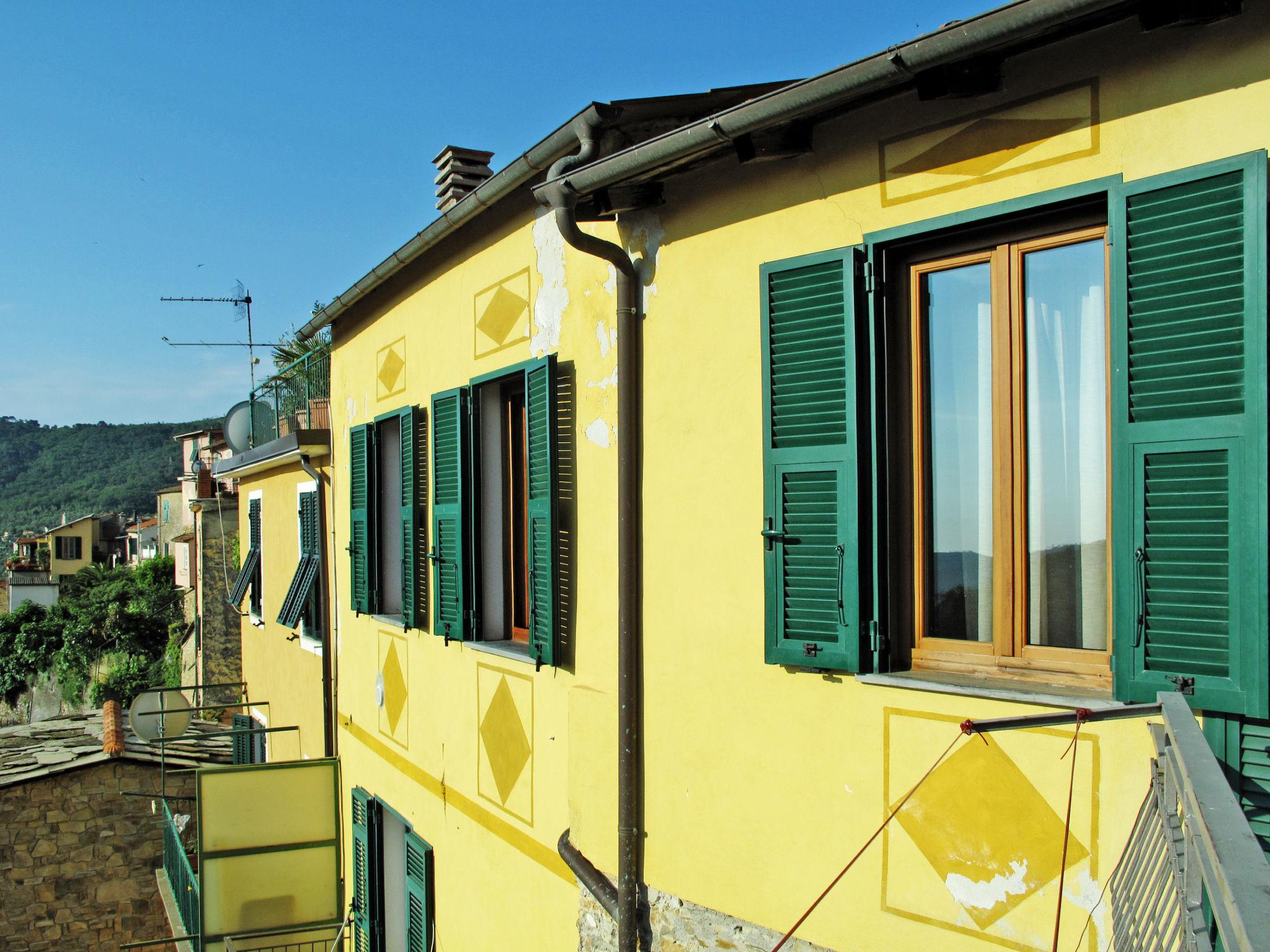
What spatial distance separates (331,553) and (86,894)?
8.61 metres

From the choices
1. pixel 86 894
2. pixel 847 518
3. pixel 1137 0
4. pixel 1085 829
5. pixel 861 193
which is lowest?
pixel 86 894

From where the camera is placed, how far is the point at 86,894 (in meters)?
15.5

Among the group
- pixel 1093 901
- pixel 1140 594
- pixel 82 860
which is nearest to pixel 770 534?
pixel 1140 594

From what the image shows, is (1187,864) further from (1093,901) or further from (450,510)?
(450,510)

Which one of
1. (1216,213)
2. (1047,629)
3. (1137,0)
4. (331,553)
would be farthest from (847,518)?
(331,553)

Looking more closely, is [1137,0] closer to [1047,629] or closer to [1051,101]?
[1051,101]

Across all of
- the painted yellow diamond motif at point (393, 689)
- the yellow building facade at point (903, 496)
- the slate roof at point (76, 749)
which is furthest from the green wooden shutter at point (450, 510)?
the slate roof at point (76, 749)

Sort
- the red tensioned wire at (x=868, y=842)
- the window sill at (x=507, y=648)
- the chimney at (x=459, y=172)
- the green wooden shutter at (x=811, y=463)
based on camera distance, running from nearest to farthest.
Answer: the red tensioned wire at (x=868, y=842), the green wooden shutter at (x=811, y=463), the window sill at (x=507, y=648), the chimney at (x=459, y=172)

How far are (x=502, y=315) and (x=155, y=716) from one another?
9768 millimetres

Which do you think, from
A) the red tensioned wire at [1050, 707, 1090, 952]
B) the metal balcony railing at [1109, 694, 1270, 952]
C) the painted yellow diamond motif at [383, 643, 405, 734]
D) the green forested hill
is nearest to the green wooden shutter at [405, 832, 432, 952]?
the painted yellow diamond motif at [383, 643, 405, 734]

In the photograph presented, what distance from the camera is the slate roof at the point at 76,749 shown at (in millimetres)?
15320

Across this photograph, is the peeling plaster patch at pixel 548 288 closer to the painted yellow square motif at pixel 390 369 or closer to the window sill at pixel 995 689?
the painted yellow square motif at pixel 390 369

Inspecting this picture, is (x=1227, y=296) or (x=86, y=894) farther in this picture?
(x=86, y=894)

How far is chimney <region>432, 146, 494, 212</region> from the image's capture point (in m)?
8.48
